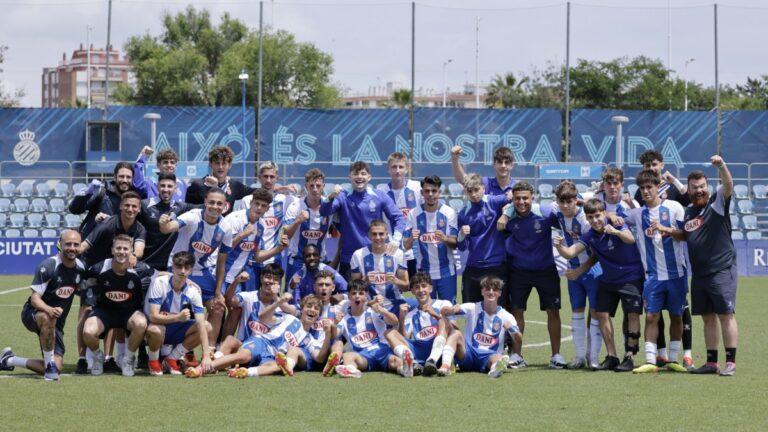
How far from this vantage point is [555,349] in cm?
989

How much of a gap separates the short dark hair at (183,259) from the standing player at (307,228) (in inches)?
63.4

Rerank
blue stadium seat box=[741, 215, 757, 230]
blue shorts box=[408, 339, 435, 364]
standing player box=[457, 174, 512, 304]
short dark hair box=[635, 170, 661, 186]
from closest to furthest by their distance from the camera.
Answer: short dark hair box=[635, 170, 661, 186] < blue shorts box=[408, 339, 435, 364] < standing player box=[457, 174, 512, 304] < blue stadium seat box=[741, 215, 757, 230]

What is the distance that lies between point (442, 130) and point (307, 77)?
2066 centimetres

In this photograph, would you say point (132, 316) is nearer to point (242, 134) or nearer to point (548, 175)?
point (548, 175)

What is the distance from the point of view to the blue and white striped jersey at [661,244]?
9.38 metres

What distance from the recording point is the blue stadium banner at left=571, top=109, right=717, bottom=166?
28.8 m

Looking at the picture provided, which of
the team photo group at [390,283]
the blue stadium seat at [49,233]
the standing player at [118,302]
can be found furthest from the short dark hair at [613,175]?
the blue stadium seat at [49,233]

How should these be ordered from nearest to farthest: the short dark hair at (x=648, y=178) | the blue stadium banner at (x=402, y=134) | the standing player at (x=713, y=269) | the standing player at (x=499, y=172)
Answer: the standing player at (x=713, y=269)
the short dark hair at (x=648, y=178)
the standing player at (x=499, y=172)
the blue stadium banner at (x=402, y=134)

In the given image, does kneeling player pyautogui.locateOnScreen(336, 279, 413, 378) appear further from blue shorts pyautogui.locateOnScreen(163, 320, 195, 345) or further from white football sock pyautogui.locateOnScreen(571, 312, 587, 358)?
white football sock pyautogui.locateOnScreen(571, 312, 587, 358)

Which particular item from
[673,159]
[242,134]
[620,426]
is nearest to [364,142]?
[242,134]

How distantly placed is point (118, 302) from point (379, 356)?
2.41 metres

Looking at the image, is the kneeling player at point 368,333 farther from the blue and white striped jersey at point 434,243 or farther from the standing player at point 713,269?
the standing player at point 713,269

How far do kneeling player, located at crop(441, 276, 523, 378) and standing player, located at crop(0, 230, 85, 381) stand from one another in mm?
Result: 3274

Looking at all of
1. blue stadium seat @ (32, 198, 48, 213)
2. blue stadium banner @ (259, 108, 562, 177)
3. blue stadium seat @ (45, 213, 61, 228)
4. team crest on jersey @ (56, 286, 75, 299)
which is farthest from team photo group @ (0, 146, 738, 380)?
blue stadium banner @ (259, 108, 562, 177)
